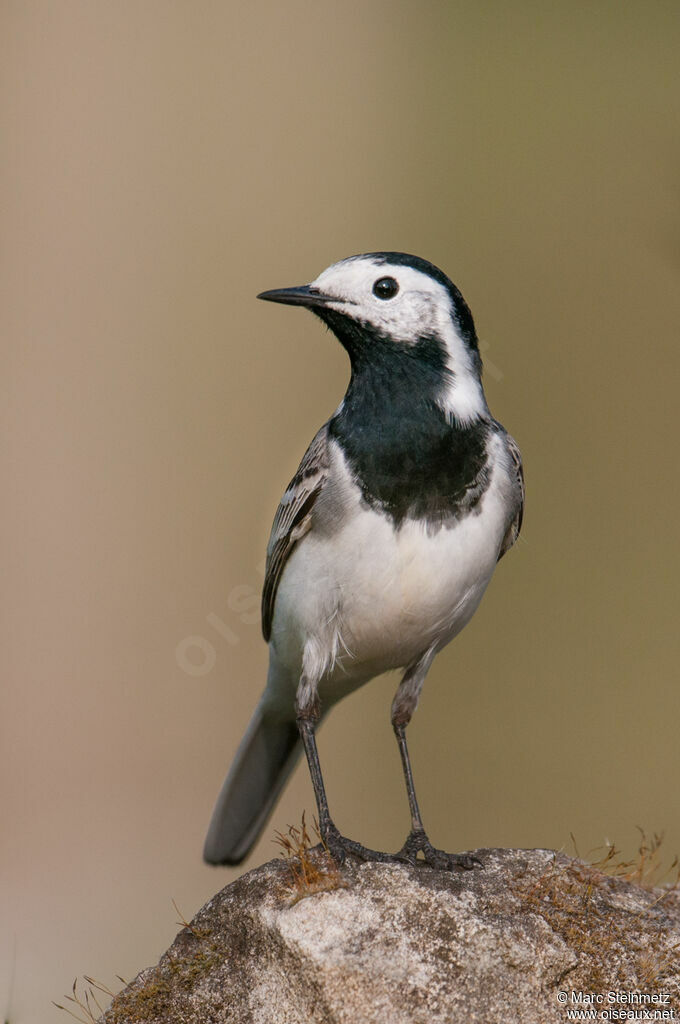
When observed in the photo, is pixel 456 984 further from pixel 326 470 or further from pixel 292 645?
pixel 326 470

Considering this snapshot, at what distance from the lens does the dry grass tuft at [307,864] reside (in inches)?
142

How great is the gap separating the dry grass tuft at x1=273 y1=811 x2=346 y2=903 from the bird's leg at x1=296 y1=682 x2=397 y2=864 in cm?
3

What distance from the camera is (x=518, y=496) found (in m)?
4.38

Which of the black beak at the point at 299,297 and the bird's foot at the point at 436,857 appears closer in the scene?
the bird's foot at the point at 436,857

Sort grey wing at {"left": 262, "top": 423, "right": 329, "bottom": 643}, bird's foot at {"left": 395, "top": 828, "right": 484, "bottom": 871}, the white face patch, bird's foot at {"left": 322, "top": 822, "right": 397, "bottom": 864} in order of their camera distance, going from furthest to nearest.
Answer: grey wing at {"left": 262, "top": 423, "right": 329, "bottom": 643} < the white face patch < bird's foot at {"left": 395, "top": 828, "right": 484, "bottom": 871} < bird's foot at {"left": 322, "top": 822, "right": 397, "bottom": 864}

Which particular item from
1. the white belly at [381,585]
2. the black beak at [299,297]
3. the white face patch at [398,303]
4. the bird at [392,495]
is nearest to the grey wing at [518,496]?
the bird at [392,495]

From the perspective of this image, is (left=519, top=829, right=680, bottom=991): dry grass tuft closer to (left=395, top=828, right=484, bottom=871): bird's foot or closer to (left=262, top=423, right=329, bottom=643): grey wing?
(left=395, top=828, right=484, bottom=871): bird's foot

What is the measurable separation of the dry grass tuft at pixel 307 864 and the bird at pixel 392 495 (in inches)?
2.0

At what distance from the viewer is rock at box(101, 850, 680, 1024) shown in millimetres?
3344

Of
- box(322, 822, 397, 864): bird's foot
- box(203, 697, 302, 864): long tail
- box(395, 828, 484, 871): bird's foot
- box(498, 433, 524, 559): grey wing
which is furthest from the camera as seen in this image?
box(203, 697, 302, 864): long tail

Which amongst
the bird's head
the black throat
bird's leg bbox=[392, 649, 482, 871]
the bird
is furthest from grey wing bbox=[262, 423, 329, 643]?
bird's leg bbox=[392, 649, 482, 871]

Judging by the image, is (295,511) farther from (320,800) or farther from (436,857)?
(436,857)

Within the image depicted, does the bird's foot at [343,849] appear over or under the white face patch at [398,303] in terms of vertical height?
under

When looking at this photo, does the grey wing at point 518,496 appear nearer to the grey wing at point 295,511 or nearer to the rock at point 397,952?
the grey wing at point 295,511
